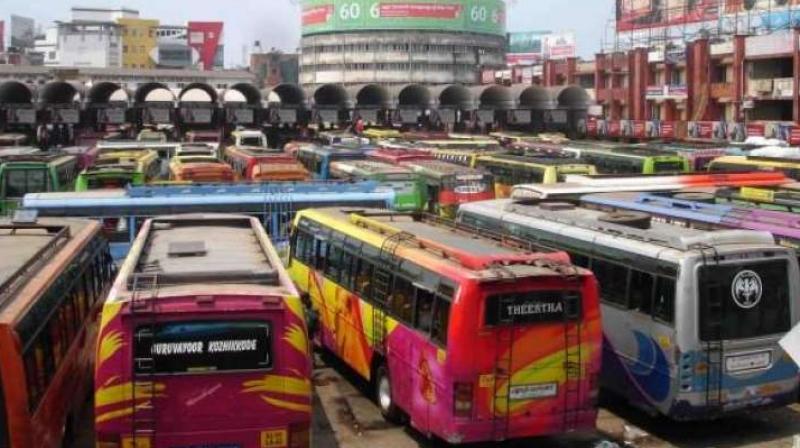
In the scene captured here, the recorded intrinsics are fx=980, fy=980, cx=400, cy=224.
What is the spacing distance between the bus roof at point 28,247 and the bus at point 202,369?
1033 millimetres

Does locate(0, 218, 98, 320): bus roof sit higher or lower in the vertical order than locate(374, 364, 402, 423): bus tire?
higher

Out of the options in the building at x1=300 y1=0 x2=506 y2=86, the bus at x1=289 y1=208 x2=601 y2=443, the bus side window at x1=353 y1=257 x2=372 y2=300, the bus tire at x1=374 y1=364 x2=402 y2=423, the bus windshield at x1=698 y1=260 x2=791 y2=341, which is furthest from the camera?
the building at x1=300 y1=0 x2=506 y2=86

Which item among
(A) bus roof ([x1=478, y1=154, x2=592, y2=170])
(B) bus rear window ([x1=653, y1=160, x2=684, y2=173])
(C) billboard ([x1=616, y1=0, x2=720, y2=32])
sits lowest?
(B) bus rear window ([x1=653, y1=160, x2=684, y2=173])

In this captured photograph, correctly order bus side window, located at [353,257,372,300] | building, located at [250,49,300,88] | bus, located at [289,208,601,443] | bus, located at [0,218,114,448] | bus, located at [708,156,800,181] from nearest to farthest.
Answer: bus, located at [0,218,114,448], bus, located at [289,208,601,443], bus side window, located at [353,257,372,300], bus, located at [708,156,800,181], building, located at [250,49,300,88]

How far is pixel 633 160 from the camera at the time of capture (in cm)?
2900

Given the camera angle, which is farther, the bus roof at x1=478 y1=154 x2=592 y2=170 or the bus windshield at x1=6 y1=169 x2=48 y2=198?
the bus roof at x1=478 y1=154 x2=592 y2=170

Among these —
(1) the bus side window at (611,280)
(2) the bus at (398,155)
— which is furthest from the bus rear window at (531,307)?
(2) the bus at (398,155)

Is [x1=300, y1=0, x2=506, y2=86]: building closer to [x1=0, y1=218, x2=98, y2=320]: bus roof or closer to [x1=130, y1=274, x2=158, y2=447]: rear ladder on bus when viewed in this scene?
[x1=0, y1=218, x2=98, y2=320]: bus roof

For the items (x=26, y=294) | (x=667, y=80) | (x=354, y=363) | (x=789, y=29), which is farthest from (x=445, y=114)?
(x=26, y=294)

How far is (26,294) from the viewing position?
8625 millimetres

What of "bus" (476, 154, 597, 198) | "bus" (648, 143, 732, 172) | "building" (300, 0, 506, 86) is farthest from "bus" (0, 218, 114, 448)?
"building" (300, 0, 506, 86)

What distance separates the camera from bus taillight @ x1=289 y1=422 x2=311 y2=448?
8.41 m

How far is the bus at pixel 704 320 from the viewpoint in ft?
34.8

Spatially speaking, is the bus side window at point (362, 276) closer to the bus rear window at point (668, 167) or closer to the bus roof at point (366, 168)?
the bus roof at point (366, 168)
